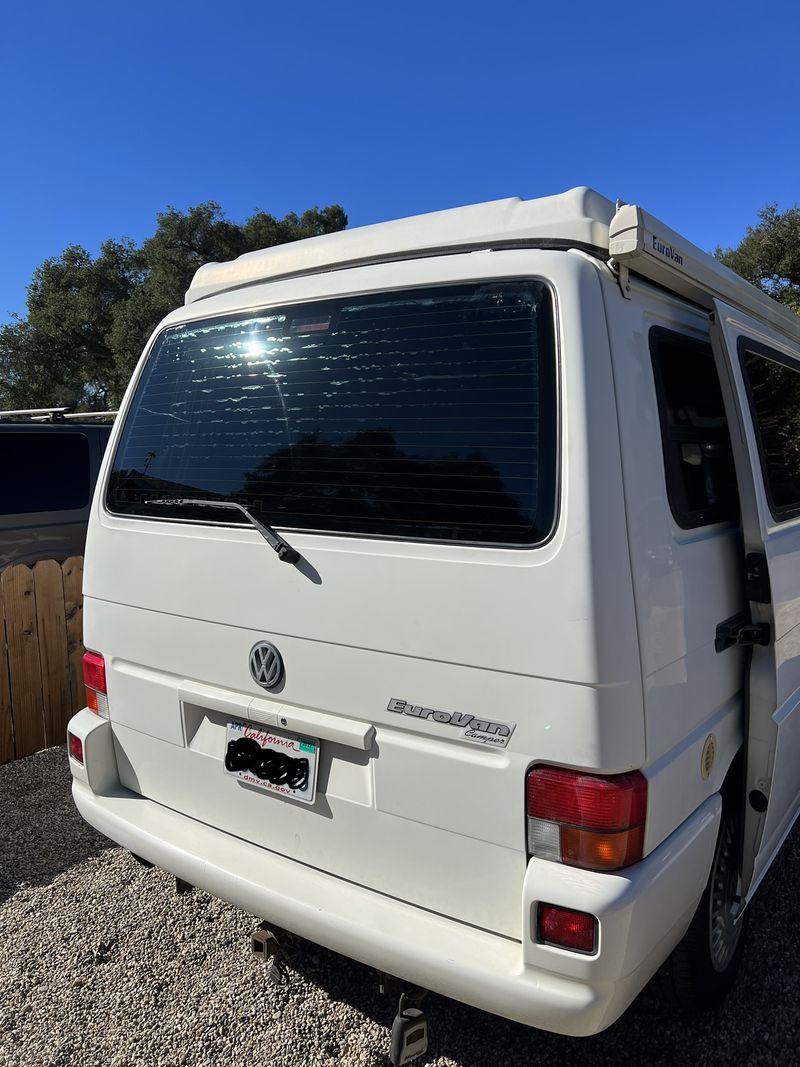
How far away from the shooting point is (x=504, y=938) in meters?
1.82

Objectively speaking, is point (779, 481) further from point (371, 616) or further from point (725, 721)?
point (371, 616)

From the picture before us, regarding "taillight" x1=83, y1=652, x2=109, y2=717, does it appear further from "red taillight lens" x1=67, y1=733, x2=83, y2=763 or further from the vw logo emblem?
the vw logo emblem

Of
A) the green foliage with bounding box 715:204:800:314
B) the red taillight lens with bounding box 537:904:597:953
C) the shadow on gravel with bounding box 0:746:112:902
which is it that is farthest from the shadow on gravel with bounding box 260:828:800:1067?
the green foliage with bounding box 715:204:800:314

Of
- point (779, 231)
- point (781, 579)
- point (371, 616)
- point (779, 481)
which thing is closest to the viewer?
point (371, 616)

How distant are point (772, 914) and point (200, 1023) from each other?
2.25m

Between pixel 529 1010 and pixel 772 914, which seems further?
pixel 772 914

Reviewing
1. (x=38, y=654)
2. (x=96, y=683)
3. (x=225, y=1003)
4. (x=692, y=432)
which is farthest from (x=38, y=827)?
(x=692, y=432)

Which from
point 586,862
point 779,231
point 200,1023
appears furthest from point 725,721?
point 779,231

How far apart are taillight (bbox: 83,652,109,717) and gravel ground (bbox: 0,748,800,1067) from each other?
0.98m

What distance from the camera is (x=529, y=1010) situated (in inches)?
66.9

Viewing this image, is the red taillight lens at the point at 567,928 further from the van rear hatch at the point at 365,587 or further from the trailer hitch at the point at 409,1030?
the trailer hitch at the point at 409,1030

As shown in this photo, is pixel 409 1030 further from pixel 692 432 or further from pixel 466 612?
pixel 692 432

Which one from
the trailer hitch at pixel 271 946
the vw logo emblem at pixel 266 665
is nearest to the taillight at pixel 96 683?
the vw logo emblem at pixel 266 665

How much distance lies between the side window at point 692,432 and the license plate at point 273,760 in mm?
1225
